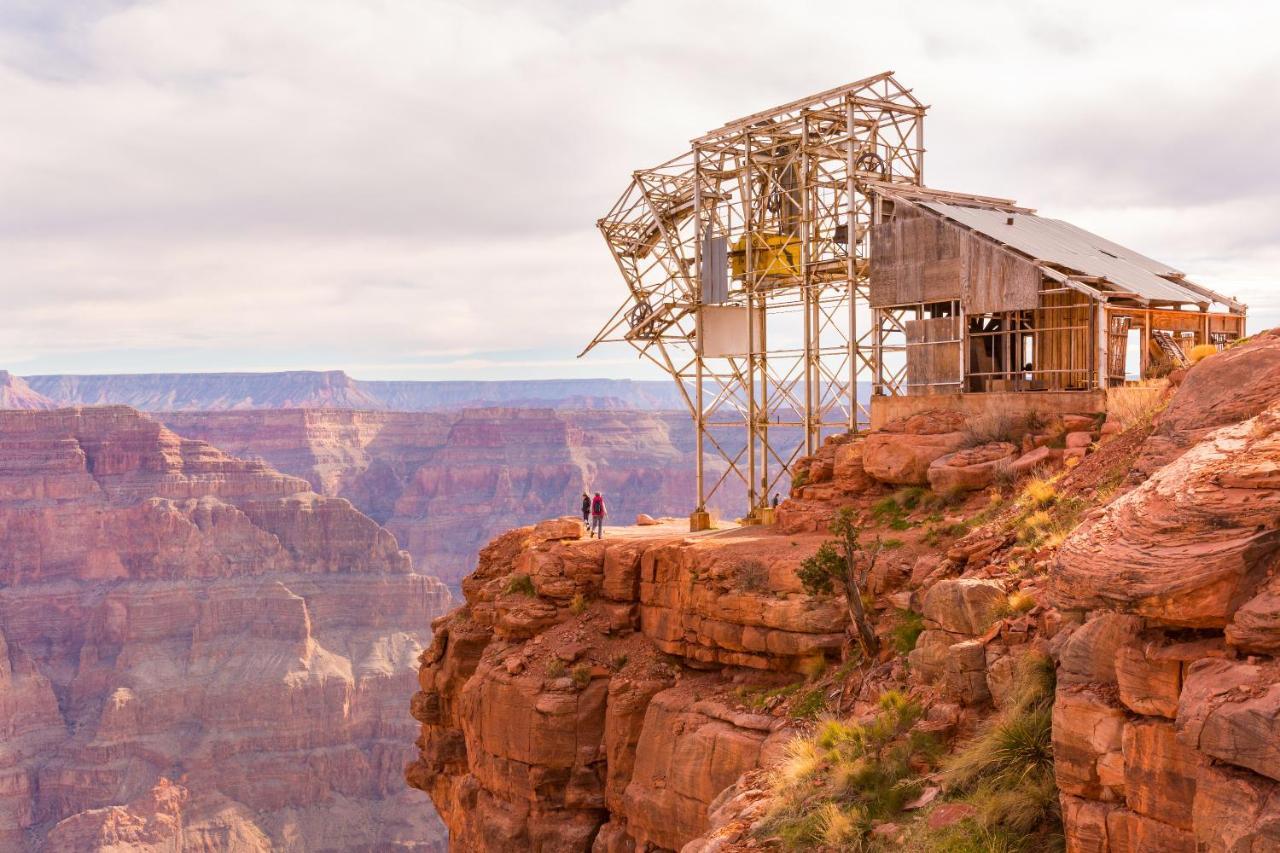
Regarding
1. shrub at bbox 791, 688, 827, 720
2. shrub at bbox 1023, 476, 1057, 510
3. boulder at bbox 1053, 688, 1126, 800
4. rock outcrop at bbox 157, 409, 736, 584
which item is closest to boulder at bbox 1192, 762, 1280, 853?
boulder at bbox 1053, 688, 1126, 800

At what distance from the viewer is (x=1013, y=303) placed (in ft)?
76.7

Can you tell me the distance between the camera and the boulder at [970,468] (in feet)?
68.4

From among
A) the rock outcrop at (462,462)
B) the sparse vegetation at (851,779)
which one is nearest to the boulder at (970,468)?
the sparse vegetation at (851,779)

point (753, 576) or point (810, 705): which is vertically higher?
point (753, 576)

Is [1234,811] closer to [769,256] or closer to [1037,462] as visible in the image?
[1037,462]

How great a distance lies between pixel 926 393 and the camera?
2509cm

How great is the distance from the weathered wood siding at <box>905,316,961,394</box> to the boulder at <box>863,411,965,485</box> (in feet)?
4.26

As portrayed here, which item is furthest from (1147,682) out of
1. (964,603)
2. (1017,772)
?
(964,603)

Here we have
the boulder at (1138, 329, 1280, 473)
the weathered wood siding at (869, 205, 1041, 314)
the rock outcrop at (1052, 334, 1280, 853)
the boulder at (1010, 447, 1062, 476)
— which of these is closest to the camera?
the rock outcrop at (1052, 334, 1280, 853)

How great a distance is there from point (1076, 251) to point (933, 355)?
12.1 feet

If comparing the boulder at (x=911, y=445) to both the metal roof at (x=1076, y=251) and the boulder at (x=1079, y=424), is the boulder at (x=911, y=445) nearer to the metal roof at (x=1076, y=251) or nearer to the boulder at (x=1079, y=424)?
the boulder at (x=1079, y=424)

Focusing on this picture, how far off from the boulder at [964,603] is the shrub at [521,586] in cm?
1266

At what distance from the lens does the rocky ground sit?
8820 millimetres

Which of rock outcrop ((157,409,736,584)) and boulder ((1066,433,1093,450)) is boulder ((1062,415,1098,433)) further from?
rock outcrop ((157,409,736,584))
